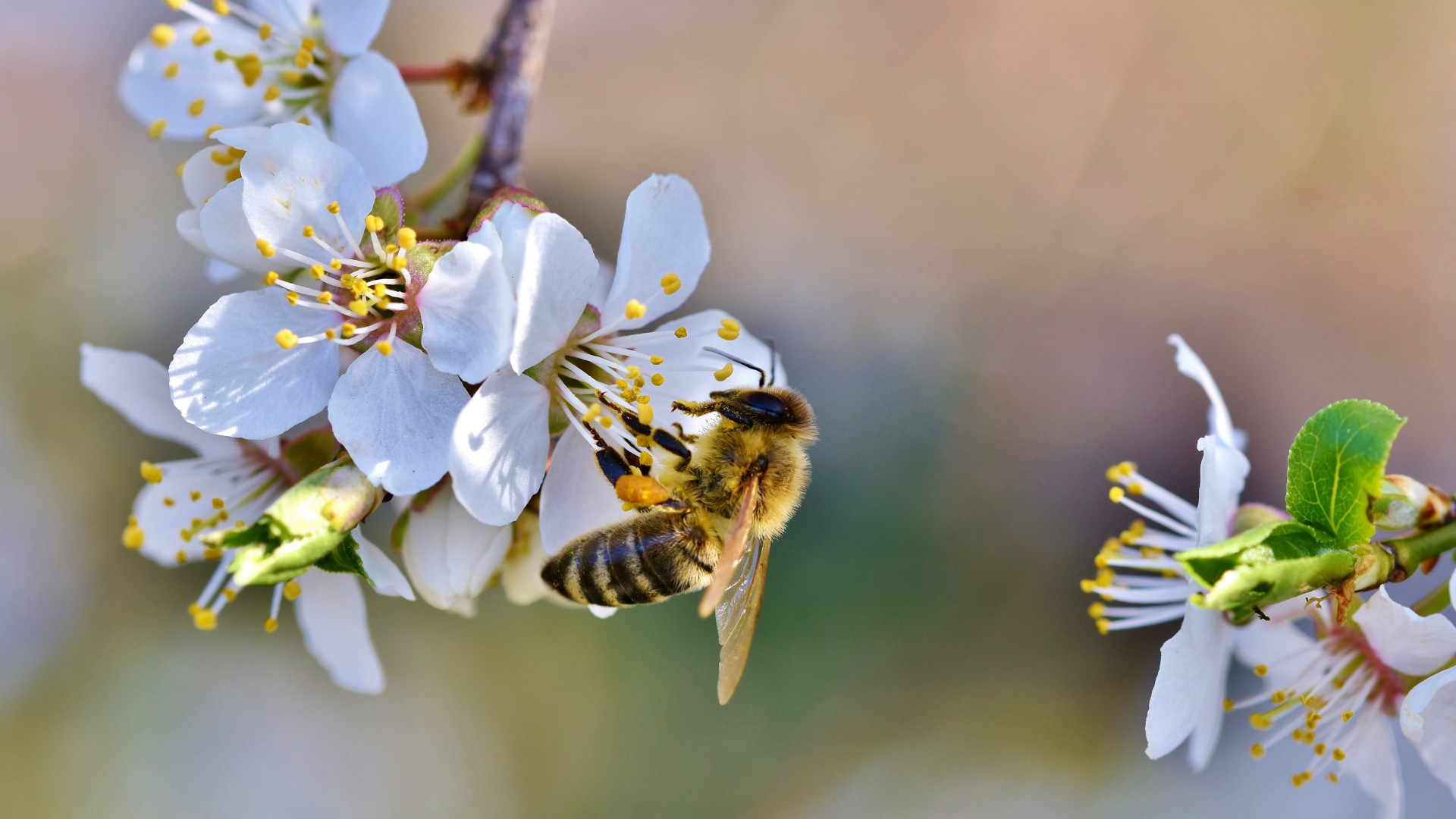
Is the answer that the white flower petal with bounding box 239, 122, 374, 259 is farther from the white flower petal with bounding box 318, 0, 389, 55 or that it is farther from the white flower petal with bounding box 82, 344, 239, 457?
the white flower petal with bounding box 82, 344, 239, 457

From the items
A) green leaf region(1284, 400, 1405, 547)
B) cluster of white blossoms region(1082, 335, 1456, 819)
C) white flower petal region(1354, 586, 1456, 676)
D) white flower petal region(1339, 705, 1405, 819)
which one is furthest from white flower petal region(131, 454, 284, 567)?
white flower petal region(1339, 705, 1405, 819)

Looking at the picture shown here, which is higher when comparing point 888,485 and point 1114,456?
point 1114,456

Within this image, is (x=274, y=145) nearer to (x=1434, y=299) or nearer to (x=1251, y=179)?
(x=1251, y=179)

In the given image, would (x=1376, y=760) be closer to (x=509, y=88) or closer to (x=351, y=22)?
(x=509, y=88)

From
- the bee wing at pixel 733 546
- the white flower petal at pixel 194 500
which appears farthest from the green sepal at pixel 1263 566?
the white flower petal at pixel 194 500

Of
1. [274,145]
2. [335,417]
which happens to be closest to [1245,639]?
[335,417]
